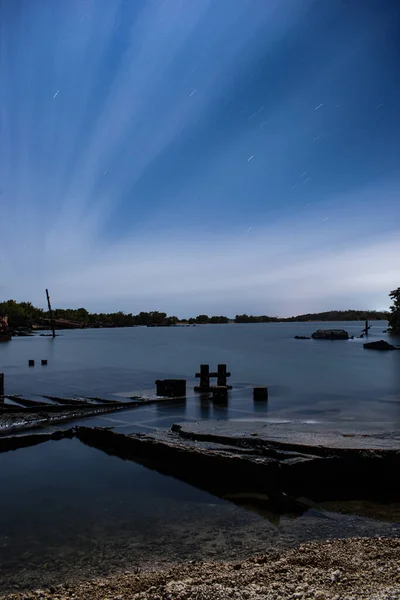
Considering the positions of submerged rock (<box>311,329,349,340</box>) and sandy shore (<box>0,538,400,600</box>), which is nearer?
sandy shore (<box>0,538,400,600</box>)

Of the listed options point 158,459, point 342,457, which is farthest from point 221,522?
point 158,459

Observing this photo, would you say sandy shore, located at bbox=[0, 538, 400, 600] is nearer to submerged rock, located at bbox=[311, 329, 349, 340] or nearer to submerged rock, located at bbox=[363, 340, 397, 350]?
submerged rock, located at bbox=[363, 340, 397, 350]

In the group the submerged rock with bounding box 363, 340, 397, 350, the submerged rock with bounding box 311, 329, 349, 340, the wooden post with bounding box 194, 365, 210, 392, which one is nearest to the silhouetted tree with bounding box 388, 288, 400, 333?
the submerged rock with bounding box 311, 329, 349, 340

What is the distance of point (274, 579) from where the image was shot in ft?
18.8

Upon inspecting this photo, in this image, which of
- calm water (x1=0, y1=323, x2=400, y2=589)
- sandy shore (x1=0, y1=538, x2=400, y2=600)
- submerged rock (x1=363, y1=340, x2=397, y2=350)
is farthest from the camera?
submerged rock (x1=363, y1=340, x2=397, y2=350)

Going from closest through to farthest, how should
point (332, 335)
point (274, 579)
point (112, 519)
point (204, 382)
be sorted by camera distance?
point (274, 579) < point (112, 519) < point (204, 382) < point (332, 335)

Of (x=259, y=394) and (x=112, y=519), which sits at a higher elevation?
(x=259, y=394)

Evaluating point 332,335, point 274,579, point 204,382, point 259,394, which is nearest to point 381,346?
point 332,335

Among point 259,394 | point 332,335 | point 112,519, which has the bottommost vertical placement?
point 112,519

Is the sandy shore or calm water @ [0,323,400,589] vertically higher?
the sandy shore

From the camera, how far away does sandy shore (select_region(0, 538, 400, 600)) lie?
5.21 meters

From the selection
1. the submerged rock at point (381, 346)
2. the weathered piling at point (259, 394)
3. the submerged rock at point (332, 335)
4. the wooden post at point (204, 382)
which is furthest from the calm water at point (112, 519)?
the submerged rock at point (332, 335)

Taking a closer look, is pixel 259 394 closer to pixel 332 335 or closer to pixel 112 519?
pixel 112 519

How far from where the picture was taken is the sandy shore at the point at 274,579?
5211 mm
